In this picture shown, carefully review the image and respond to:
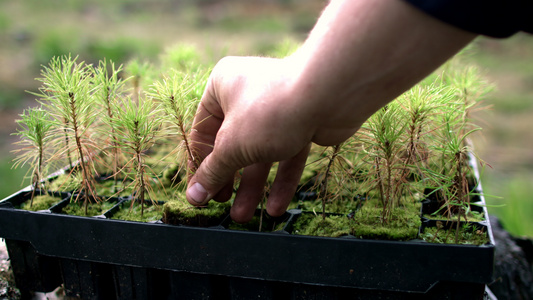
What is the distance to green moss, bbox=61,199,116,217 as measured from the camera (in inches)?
43.0

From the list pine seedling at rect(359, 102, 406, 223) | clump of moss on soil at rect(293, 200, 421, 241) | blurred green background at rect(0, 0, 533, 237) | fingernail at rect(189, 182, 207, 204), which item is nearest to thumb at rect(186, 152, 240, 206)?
fingernail at rect(189, 182, 207, 204)

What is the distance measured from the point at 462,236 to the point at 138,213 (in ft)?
2.47

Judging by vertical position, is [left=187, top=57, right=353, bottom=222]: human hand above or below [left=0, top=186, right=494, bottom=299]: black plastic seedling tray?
above

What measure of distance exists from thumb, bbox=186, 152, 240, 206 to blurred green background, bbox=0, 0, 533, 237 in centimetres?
71

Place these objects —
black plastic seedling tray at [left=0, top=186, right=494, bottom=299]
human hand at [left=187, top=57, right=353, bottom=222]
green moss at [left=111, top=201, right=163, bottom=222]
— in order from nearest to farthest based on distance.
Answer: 1. human hand at [left=187, top=57, right=353, bottom=222]
2. black plastic seedling tray at [left=0, top=186, right=494, bottom=299]
3. green moss at [left=111, top=201, right=163, bottom=222]

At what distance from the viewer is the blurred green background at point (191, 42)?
291 centimetres

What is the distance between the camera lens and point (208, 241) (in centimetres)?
92

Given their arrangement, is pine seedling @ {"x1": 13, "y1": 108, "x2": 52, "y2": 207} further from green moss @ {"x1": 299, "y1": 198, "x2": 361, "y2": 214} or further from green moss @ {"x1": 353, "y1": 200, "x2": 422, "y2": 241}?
green moss @ {"x1": 353, "y1": 200, "x2": 422, "y2": 241}

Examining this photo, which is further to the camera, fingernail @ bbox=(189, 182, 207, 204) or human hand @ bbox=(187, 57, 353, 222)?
fingernail @ bbox=(189, 182, 207, 204)

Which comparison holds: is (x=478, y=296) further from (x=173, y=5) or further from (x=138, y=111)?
Result: (x=173, y=5)

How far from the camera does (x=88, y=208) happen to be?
3.69 ft

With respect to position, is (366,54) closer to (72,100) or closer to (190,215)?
(190,215)

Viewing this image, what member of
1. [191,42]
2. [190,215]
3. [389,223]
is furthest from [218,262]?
[191,42]

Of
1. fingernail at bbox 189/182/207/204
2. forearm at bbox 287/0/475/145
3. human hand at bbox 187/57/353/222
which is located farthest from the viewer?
fingernail at bbox 189/182/207/204
